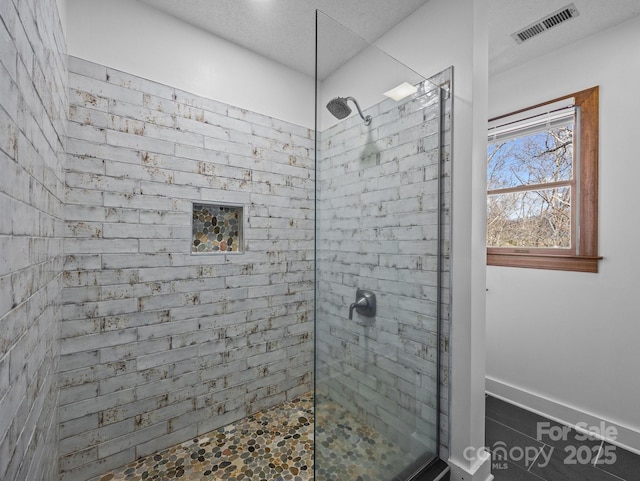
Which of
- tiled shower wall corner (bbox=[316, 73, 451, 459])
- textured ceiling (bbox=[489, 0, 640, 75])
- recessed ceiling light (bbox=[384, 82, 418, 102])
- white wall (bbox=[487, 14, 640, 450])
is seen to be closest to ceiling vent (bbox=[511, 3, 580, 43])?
textured ceiling (bbox=[489, 0, 640, 75])

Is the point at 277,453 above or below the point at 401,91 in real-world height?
below

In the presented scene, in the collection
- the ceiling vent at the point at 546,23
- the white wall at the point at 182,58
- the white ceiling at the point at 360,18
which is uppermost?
the white ceiling at the point at 360,18

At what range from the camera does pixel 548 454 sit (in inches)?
70.6

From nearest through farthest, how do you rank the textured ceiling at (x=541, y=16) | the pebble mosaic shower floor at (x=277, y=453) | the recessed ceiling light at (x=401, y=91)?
the pebble mosaic shower floor at (x=277, y=453), the recessed ceiling light at (x=401, y=91), the textured ceiling at (x=541, y=16)

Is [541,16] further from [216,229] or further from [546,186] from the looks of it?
[216,229]

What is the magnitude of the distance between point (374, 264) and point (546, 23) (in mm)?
1970

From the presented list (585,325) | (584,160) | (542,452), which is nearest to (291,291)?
(542,452)

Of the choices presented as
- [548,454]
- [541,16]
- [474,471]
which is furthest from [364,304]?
[541,16]

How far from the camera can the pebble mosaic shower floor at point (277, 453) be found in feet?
4.10

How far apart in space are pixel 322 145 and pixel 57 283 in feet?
4.69

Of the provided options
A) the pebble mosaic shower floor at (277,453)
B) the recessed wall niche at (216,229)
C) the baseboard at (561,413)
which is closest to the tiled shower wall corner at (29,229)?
the pebble mosaic shower floor at (277,453)

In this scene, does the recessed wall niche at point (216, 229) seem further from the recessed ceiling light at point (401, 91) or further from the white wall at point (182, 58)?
the recessed ceiling light at point (401, 91)

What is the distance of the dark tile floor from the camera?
5.36ft

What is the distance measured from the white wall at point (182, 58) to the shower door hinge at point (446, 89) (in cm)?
118
